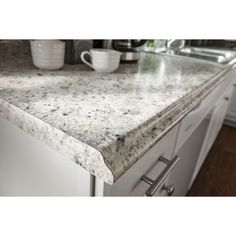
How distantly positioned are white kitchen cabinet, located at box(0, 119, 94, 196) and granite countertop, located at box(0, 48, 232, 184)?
44 mm

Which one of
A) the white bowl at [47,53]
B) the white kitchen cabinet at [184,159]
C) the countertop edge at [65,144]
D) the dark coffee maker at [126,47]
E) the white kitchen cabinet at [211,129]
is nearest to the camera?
the countertop edge at [65,144]

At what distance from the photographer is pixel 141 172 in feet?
1.55

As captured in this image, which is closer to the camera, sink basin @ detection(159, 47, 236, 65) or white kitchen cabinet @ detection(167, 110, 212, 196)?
white kitchen cabinet @ detection(167, 110, 212, 196)

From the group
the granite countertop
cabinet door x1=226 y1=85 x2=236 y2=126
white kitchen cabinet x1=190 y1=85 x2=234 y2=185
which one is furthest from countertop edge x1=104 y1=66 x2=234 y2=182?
cabinet door x1=226 y1=85 x2=236 y2=126

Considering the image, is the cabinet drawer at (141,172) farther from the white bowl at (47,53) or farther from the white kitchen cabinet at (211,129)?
the white kitchen cabinet at (211,129)

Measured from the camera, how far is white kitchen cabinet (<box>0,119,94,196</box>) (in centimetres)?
40

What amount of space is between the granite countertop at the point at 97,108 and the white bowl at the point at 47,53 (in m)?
0.03

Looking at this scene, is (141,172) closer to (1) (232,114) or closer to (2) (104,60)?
(2) (104,60)

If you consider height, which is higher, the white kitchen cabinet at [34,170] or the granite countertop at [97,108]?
the granite countertop at [97,108]

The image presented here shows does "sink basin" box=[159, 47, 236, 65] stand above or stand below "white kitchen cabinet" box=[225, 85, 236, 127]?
above

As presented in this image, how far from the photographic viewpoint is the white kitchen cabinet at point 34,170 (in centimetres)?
40

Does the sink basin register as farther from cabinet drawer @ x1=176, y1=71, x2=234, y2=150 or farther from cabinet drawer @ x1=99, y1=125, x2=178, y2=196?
cabinet drawer @ x1=99, y1=125, x2=178, y2=196

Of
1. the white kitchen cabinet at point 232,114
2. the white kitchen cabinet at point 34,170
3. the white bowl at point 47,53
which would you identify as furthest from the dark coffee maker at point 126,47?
the white kitchen cabinet at point 232,114
